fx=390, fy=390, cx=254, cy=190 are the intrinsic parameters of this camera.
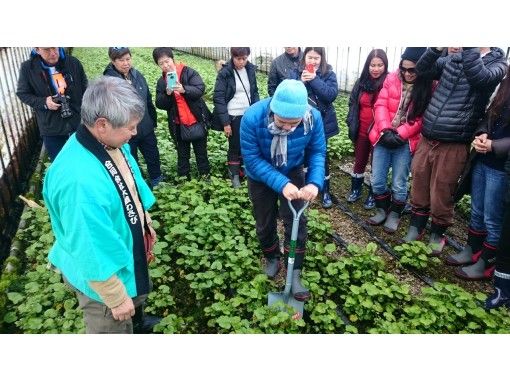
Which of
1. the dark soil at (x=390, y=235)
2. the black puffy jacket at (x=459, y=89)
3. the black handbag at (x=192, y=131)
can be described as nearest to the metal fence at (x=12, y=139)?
the black handbag at (x=192, y=131)

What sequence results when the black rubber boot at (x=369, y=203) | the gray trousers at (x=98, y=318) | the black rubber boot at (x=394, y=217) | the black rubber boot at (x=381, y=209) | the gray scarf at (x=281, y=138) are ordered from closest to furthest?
the gray trousers at (x=98, y=318)
the gray scarf at (x=281, y=138)
the black rubber boot at (x=394, y=217)
the black rubber boot at (x=381, y=209)
the black rubber boot at (x=369, y=203)

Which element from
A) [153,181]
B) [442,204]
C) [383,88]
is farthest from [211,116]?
[442,204]

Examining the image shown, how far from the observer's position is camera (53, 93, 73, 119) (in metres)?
4.49

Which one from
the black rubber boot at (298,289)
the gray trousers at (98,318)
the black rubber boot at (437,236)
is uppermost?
the gray trousers at (98,318)

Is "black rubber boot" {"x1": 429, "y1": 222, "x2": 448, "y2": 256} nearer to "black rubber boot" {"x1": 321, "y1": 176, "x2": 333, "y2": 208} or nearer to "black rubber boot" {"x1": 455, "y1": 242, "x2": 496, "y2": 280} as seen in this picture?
"black rubber boot" {"x1": 455, "y1": 242, "x2": 496, "y2": 280}

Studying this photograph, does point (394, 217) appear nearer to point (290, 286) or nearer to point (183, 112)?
point (290, 286)

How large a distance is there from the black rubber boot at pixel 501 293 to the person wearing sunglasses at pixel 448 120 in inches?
28.0

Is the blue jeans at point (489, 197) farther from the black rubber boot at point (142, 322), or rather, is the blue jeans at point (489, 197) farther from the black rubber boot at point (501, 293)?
the black rubber boot at point (142, 322)

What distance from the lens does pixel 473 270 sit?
387 cm

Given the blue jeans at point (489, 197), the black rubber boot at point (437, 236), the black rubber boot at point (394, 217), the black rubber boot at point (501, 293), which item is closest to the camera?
the black rubber boot at point (501, 293)

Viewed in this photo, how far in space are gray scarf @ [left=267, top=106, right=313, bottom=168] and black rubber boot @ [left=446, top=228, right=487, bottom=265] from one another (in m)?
2.16

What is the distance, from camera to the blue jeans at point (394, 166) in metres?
4.39

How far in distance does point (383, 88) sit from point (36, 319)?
13.2ft

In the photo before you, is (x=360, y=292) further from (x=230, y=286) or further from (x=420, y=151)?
(x=420, y=151)
